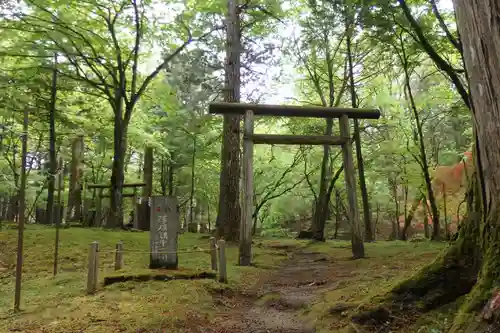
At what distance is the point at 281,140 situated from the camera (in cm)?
1001

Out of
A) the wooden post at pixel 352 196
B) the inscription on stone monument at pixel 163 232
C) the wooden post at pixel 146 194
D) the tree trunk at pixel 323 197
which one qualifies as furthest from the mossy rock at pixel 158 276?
the wooden post at pixel 146 194

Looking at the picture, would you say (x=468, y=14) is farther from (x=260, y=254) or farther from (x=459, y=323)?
(x=260, y=254)

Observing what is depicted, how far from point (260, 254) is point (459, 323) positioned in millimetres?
9446

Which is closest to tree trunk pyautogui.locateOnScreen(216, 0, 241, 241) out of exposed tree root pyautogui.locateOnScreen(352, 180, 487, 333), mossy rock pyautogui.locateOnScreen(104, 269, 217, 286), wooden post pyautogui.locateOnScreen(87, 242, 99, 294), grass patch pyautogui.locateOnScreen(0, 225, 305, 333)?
grass patch pyautogui.locateOnScreen(0, 225, 305, 333)

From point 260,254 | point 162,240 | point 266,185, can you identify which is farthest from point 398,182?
point 162,240

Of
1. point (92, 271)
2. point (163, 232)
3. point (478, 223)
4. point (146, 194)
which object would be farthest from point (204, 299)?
point (146, 194)

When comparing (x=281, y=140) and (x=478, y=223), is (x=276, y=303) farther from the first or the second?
(x=281, y=140)

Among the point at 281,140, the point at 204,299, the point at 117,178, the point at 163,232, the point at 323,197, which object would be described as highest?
the point at 281,140

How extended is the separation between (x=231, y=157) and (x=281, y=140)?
3.59 metres

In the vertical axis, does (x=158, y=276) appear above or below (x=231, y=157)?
below

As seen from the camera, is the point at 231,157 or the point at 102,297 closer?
the point at 102,297

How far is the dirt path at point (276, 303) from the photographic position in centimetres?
471

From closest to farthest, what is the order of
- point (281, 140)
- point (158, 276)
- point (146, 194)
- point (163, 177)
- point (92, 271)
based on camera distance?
point (92, 271), point (158, 276), point (281, 140), point (146, 194), point (163, 177)

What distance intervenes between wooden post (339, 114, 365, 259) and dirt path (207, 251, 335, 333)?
1.26m
